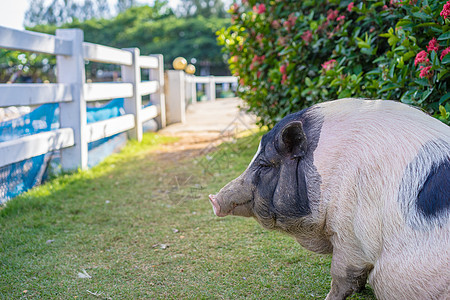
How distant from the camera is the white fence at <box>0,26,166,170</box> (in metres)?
4.18

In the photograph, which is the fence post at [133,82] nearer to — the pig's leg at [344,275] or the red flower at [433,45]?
the red flower at [433,45]

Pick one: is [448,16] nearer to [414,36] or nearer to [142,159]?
[414,36]

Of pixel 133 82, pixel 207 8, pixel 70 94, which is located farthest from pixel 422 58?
pixel 207 8

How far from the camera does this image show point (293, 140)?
6.92 ft

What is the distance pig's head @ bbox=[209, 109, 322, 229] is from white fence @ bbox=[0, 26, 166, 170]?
2.54 m

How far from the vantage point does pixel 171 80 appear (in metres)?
9.37

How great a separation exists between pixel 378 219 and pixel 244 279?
1.19 meters

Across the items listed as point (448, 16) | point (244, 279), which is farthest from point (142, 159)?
point (448, 16)

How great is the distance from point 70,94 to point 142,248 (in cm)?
256

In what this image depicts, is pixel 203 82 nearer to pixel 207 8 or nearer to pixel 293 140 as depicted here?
pixel 293 140

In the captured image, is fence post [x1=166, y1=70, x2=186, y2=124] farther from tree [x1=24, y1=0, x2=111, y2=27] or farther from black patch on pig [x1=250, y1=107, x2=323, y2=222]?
tree [x1=24, y1=0, x2=111, y2=27]

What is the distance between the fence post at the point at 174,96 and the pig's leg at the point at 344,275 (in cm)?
759

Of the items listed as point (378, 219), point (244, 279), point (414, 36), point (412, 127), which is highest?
point (414, 36)

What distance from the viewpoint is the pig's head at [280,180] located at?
2.06m
